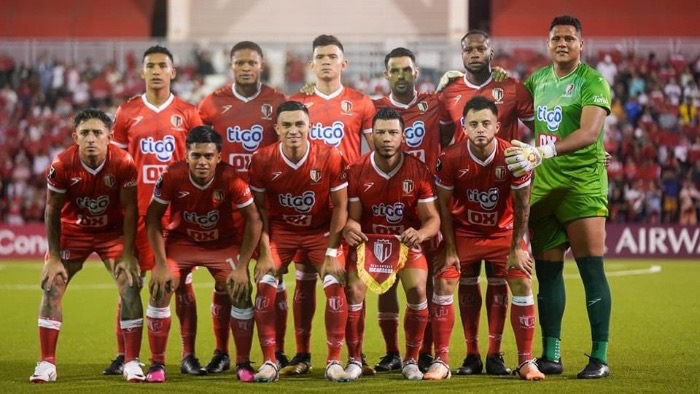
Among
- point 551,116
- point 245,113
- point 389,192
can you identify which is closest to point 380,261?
point 389,192

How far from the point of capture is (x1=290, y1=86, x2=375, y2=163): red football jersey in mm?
8336

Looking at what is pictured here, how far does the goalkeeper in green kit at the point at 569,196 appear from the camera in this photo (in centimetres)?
738

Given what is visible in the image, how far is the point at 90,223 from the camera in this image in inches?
299

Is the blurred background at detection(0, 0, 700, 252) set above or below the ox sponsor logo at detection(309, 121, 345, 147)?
above

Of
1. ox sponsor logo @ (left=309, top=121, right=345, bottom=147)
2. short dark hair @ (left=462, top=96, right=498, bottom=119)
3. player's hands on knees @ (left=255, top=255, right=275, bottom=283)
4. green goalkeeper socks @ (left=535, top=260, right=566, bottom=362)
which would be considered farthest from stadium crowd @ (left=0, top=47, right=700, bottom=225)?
player's hands on knees @ (left=255, top=255, right=275, bottom=283)

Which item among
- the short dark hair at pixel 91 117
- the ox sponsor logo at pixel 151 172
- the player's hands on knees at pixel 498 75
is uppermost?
the player's hands on knees at pixel 498 75

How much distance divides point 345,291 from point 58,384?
2027 millimetres

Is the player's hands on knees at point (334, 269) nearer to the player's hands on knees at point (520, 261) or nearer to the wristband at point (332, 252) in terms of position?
the wristband at point (332, 252)

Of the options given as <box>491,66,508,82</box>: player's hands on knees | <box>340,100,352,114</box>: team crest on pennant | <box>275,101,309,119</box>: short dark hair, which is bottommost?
<box>275,101,309,119</box>: short dark hair

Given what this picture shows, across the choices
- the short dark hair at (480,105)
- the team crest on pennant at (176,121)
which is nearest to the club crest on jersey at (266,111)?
the team crest on pennant at (176,121)

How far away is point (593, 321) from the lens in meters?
7.44

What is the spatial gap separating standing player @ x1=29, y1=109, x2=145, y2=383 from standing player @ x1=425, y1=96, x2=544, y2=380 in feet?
6.98

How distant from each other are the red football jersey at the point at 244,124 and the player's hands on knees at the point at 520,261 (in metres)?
2.23

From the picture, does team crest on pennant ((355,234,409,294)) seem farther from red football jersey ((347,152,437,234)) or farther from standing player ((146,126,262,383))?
standing player ((146,126,262,383))
